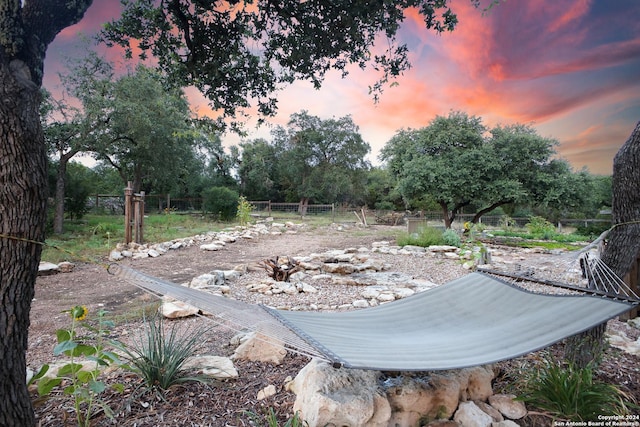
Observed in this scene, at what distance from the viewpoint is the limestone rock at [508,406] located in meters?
1.39

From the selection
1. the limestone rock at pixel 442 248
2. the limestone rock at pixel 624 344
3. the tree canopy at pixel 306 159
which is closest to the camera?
the limestone rock at pixel 624 344

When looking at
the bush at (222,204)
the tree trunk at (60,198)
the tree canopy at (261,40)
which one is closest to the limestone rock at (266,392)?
the tree canopy at (261,40)

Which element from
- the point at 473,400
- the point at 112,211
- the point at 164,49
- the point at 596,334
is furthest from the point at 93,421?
the point at 112,211

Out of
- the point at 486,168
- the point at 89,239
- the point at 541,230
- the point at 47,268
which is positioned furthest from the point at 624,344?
the point at 541,230

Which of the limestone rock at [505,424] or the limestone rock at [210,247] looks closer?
the limestone rock at [505,424]

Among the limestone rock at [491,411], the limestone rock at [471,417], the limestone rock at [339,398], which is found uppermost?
the limestone rock at [339,398]

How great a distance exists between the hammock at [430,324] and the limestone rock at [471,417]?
0.24 m

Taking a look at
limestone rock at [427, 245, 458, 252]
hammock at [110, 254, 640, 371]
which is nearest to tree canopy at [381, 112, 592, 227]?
limestone rock at [427, 245, 458, 252]

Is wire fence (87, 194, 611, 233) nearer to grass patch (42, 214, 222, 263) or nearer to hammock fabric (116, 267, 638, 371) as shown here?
grass patch (42, 214, 222, 263)

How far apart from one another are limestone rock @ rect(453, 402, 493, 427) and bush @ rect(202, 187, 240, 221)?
40.0 ft

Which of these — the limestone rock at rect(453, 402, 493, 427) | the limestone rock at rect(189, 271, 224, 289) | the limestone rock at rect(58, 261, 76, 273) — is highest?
the limestone rock at rect(453, 402, 493, 427)

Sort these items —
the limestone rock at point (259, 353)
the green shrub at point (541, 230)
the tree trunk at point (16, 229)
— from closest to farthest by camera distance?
the tree trunk at point (16, 229) < the limestone rock at point (259, 353) < the green shrub at point (541, 230)

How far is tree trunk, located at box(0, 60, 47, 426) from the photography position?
1.02 meters

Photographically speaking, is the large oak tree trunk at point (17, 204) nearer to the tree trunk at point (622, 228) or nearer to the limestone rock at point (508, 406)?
the limestone rock at point (508, 406)
